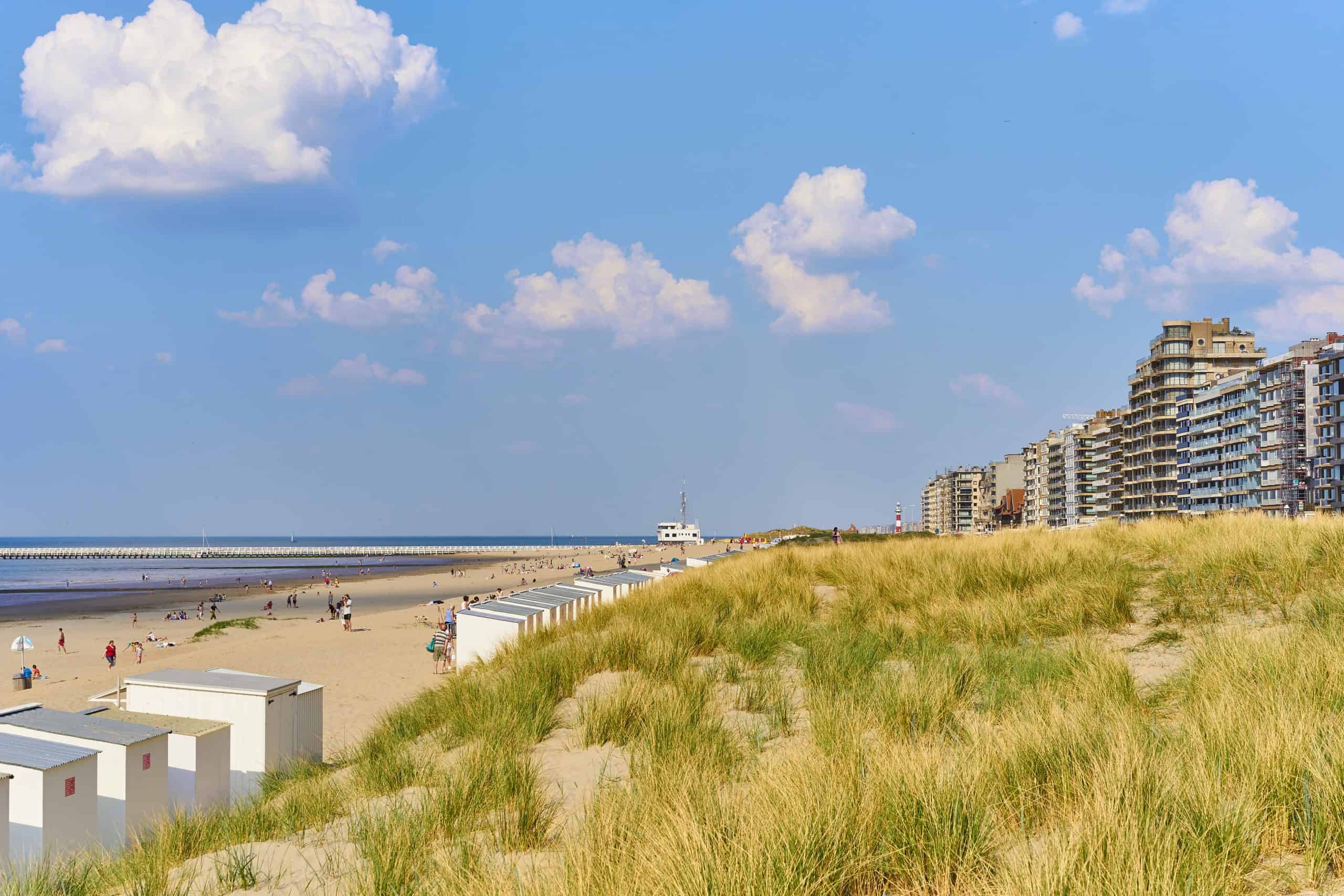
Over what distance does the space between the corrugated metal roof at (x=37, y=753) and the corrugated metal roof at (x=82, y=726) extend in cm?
16

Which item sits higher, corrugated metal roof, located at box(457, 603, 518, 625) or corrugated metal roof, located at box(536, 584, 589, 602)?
corrugated metal roof, located at box(457, 603, 518, 625)

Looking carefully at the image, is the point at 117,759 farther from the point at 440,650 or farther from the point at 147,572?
the point at 147,572

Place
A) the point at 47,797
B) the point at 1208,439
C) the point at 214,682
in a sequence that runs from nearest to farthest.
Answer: the point at 47,797, the point at 214,682, the point at 1208,439

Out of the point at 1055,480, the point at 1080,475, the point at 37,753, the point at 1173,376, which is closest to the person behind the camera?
the point at 37,753

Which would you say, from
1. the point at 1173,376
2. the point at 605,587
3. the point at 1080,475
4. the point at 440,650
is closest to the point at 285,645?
the point at 440,650

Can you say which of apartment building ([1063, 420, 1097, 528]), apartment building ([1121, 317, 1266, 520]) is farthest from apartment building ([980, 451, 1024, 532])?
apartment building ([1121, 317, 1266, 520])

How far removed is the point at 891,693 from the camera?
21.3 feet

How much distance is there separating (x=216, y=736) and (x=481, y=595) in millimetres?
51919

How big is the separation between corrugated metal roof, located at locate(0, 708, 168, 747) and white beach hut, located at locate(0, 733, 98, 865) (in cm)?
29

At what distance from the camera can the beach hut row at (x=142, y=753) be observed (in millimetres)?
8422

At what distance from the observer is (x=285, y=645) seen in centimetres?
3694

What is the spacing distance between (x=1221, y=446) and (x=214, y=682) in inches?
4162

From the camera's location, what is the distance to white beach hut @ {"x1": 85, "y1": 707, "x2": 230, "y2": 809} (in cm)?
1058

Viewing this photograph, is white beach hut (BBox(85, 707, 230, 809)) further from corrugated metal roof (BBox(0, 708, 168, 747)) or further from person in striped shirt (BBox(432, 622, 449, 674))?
person in striped shirt (BBox(432, 622, 449, 674))
